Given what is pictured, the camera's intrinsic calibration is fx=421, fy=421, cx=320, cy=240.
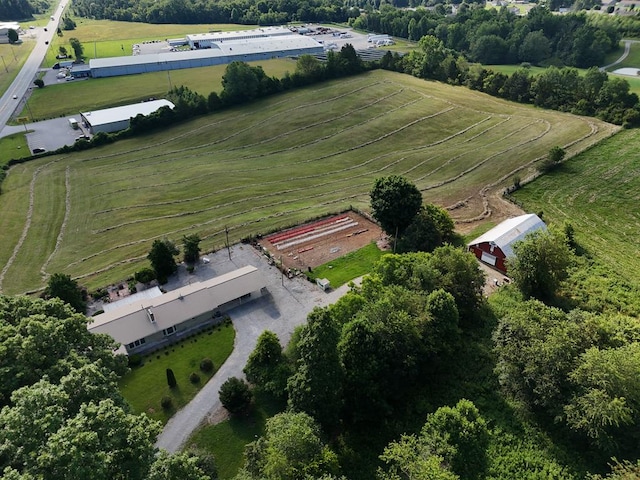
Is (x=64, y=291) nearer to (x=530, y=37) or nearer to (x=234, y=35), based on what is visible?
(x=530, y=37)

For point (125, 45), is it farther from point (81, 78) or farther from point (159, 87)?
point (159, 87)

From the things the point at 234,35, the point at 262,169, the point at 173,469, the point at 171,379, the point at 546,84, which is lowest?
the point at 171,379

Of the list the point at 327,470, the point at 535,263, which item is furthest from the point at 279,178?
the point at 327,470

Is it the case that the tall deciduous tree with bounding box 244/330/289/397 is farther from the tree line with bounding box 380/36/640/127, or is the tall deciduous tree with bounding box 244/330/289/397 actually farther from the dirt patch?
the tree line with bounding box 380/36/640/127

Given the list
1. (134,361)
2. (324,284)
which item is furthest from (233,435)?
(324,284)

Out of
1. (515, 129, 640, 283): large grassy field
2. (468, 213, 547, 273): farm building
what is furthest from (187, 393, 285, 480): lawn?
(515, 129, 640, 283): large grassy field

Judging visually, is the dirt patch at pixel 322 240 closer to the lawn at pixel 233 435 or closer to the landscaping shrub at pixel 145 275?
the landscaping shrub at pixel 145 275

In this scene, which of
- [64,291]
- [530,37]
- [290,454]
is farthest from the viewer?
[530,37]
